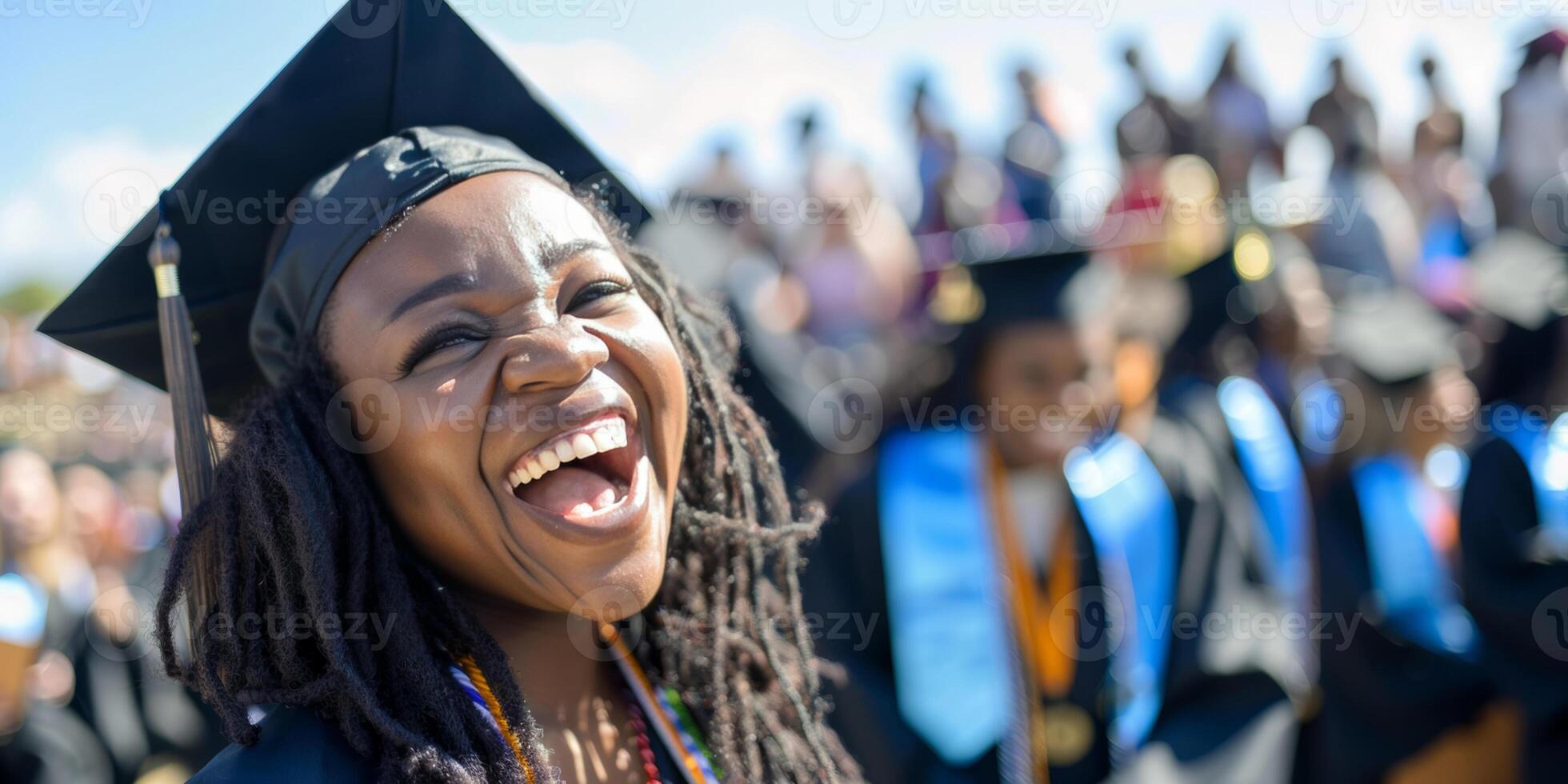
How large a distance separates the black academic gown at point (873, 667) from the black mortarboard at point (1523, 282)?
2.01 metres

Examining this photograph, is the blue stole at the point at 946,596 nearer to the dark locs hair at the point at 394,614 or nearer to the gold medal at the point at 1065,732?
the gold medal at the point at 1065,732

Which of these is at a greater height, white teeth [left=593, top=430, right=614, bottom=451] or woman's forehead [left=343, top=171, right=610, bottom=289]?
woman's forehead [left=343, top=171, right=610, bottom=289]

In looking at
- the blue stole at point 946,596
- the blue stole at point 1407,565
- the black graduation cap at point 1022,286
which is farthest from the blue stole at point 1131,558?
the blue stole at point 1407,565

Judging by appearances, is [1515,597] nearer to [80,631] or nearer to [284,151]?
[284,151]

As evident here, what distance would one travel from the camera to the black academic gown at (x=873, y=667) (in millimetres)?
3381

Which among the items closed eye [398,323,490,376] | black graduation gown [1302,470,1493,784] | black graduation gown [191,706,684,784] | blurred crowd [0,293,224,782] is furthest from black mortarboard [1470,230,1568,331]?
blurred crowd [0,293,224,782]

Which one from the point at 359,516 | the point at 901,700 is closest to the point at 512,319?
the point at 359,516

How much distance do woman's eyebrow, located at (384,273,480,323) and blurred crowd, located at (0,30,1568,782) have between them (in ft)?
2.55

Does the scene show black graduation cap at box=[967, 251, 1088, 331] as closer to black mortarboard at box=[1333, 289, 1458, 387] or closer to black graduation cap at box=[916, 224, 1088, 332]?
black graduation cap at box=[916, 224, 1088, 332]

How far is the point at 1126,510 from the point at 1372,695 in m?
0.89

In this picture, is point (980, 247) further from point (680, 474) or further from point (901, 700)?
point (680, 474)

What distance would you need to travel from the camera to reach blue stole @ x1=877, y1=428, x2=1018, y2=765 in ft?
11.4

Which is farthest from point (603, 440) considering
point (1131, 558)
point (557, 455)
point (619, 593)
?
point (1131, 558)

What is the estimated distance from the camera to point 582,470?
5.09ft
